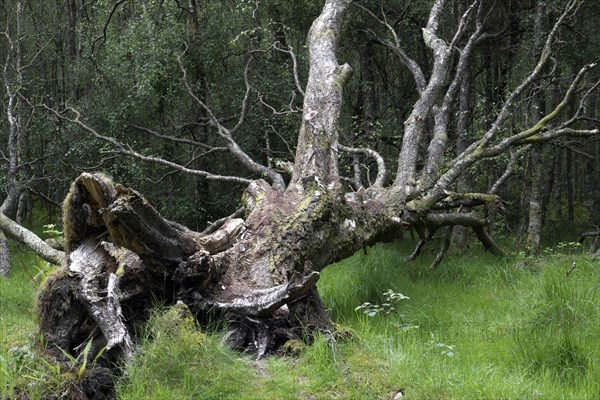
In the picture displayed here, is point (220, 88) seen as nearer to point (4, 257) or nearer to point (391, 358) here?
point (4, 257)

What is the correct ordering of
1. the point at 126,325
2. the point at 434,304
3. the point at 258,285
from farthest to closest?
1. the point at 434,304
2. the point at 258,285
3. the point at 126,325

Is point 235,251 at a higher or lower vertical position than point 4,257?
higher

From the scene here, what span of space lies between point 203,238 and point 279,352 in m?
1.30

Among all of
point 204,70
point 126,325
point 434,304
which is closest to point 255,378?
point 126,325

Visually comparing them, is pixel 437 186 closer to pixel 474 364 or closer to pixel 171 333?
pixel 474 364

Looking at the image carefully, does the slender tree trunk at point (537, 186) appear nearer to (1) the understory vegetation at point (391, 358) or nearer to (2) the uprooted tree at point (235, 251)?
(2) the uprooted tree at point (235, 251)

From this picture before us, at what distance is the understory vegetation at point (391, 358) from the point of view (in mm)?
3850

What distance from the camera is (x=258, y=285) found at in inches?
201

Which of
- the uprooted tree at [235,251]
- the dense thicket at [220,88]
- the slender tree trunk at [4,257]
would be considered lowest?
the slender tree trunk at [4,257]

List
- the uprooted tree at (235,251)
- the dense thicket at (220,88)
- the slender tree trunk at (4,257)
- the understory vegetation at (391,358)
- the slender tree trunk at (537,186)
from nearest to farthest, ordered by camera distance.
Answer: the understory vegetation at (391,358) → the uprooted tree at (235,251) → the slender tree trunk at (537,186) → the slender tree trunk at (4,257) → the dense thicket at (220,88)

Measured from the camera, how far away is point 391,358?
4.32 meters

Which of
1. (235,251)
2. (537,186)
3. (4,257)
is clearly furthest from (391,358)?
(4,257)

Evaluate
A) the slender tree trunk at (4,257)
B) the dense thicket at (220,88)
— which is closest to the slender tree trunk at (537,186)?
the dense thicket at (220,88)

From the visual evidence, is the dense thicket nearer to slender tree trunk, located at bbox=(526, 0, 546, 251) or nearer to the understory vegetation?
slender tree trunk, located at bbox=(526, 0, 546, 251)
